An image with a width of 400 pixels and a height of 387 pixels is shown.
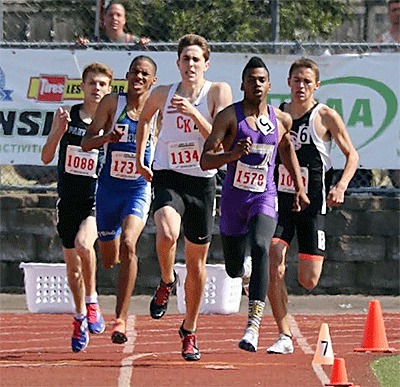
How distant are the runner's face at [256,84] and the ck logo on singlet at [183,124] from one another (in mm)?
514

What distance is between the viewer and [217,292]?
46.7 ft

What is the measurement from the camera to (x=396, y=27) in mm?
15125

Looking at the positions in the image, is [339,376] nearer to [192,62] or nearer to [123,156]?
[192,62]

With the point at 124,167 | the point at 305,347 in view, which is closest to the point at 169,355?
the point at 305,347

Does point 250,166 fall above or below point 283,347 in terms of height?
above

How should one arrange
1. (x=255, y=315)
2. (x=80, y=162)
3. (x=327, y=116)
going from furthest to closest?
1. (x=80, y=162)
2. (x=327, y=116)
3. (x=255, y=315)

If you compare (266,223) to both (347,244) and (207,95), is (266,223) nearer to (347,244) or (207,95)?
(207,95)

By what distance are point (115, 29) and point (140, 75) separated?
487 cm

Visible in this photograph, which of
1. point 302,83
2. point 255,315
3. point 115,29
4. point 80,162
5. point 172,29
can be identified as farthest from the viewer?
point 172,29

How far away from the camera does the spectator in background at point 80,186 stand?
36.7 ft

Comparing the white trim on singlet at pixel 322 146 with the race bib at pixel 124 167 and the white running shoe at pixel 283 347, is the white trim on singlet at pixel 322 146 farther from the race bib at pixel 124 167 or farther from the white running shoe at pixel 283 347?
the race bib at pixel 124 167

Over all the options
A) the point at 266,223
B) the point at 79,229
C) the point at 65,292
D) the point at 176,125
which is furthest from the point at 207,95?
the point at 65,292

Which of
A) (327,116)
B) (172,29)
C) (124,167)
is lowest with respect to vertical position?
(124,167)

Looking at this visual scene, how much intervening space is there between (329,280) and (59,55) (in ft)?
12.6
